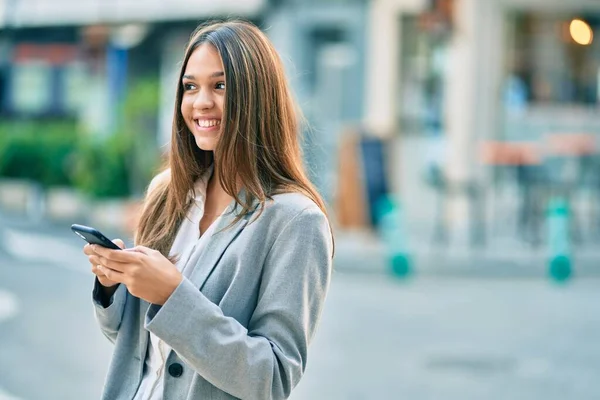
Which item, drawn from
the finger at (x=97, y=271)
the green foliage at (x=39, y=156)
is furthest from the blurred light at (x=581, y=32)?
the finger at (x=97, y=271)

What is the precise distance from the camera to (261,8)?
92.4ft

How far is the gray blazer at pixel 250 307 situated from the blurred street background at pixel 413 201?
117 centimetres

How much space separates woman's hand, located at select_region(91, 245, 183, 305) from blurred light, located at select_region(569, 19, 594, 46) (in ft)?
54.8

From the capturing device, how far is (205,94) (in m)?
2.60

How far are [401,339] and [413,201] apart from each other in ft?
35.5

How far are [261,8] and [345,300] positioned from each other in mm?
17042

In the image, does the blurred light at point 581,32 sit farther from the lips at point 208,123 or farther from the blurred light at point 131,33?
Answer: the lips at point 208,123

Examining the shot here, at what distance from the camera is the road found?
8.02m

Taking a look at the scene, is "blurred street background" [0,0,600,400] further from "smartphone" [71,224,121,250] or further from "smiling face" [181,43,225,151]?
"smartphone" [71,224,121,250]

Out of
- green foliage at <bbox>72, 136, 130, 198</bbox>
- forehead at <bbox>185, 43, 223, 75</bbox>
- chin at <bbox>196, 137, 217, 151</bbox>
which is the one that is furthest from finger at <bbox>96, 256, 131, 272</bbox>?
green foliage at <bbox>72, 136, 130, 198</bbox>

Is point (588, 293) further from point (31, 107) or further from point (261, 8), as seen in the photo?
point (31, 107)

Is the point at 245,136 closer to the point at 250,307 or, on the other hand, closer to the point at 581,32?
the point at 250,307

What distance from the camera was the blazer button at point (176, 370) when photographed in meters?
2.53

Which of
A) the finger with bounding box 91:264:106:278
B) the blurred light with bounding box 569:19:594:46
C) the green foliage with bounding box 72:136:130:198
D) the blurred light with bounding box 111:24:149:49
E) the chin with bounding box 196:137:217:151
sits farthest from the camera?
the blurred light with bounding box 111:24:149:49
